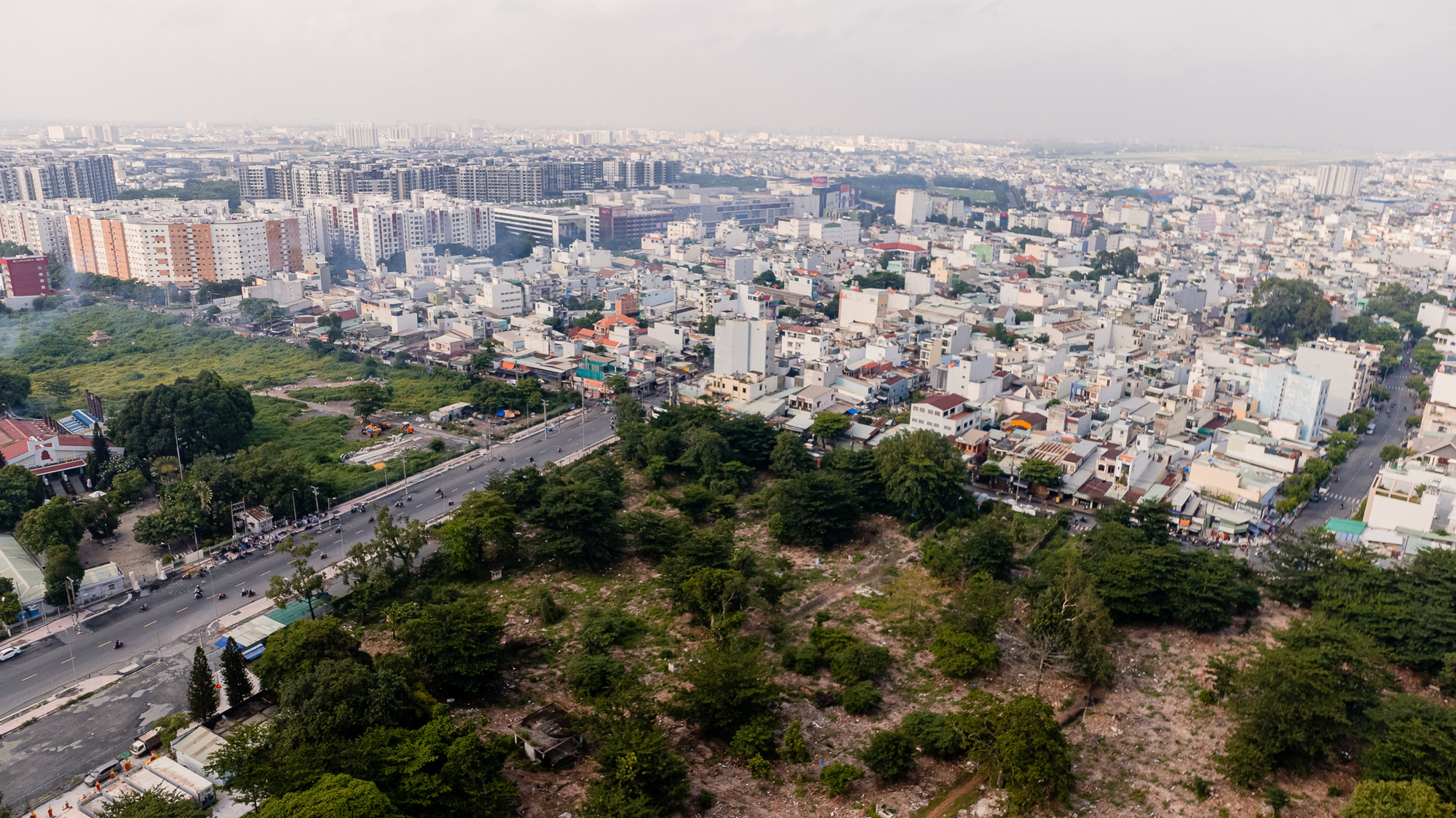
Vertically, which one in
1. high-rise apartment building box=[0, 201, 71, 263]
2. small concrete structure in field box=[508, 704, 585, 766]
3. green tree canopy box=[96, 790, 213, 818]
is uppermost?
high-rise apartment building box=[0, 201, 71, 263]

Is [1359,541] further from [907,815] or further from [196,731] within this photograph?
[196,731]

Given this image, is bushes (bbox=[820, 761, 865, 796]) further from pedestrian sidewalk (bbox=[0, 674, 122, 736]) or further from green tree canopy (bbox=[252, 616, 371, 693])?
pedestrian sidewalk (bbox=[0, 674, 122, 736])

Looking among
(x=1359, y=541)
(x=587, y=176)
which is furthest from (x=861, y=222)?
(x=1359, y=541)

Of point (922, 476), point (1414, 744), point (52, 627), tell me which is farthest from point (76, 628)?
point (1414, 744)

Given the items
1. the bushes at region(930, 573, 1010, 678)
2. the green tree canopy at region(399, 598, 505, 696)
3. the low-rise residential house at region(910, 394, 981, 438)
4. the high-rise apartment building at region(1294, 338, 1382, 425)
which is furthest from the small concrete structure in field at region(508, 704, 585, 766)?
the high-rise apartment building at region(1294, 338, 1382, 425)

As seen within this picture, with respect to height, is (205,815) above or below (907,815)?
Result: above

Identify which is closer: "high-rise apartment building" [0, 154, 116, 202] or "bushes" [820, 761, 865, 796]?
"bushes" [820, 761, 865, 796]

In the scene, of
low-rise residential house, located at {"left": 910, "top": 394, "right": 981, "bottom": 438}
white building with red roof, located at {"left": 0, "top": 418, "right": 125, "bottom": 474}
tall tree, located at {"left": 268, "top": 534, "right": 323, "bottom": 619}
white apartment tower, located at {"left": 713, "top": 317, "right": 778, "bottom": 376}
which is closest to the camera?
tall tree, located at {"left": 268, "top": 534, "right": 323, "bottom": 619}
